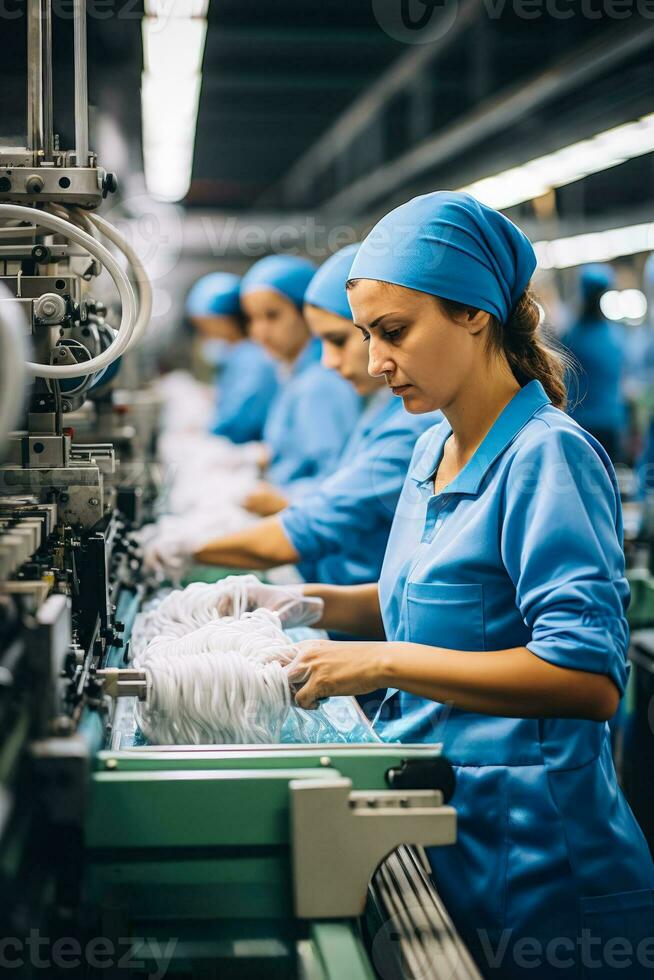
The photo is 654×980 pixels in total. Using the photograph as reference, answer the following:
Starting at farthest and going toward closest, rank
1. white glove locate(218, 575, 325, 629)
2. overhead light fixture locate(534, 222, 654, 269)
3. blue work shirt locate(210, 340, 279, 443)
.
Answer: overhead light fixture locate(534, 222, 654, 269), blue work shirt locate(210, 340, 279, 443), white glove locate(218, 575, 325, 629)

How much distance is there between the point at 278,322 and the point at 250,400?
5.04ft

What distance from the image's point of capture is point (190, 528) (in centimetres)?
257

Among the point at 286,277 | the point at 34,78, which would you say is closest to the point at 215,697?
the point at 34,78

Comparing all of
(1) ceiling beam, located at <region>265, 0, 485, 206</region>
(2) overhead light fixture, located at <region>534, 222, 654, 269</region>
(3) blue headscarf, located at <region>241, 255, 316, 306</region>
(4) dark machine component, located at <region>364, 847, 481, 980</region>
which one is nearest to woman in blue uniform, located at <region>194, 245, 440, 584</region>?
(4) dark machine component, located at <region>364, 847, 481, 980</region>

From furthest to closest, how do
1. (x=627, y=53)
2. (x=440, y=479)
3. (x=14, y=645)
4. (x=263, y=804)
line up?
(x=627, y=53)
(x=440, y=479)
(x=263, y=804)
(x=14, y=645)

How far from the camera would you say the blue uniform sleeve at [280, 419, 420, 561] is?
2164 millimetres

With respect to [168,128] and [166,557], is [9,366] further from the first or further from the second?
[168,128]

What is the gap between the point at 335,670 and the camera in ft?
4.13

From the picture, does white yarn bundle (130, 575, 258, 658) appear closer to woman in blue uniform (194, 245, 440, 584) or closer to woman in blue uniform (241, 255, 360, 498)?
woman in blue uniform (194, 245, 440, 584)

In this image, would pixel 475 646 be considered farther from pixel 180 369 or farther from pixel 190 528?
pixel 180 369

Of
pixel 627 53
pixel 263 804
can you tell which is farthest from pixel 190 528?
pixel 627 53

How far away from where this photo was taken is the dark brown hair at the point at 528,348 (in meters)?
1.46

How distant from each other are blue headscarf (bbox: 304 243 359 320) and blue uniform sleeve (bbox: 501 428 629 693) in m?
1.25

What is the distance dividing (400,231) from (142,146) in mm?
5003
